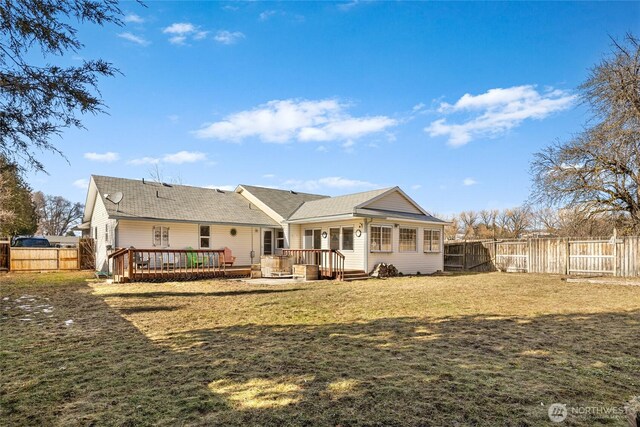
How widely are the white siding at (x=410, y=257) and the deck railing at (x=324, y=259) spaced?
1610mm

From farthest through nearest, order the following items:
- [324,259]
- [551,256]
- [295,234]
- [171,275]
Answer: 1. [295,234]
2. [551,256]
3. [324,259]
4. [171,275]

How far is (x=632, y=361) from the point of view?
455cm

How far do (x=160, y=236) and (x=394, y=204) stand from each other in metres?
11.5

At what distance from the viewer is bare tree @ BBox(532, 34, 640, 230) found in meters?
15.2

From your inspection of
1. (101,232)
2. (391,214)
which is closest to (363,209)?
(391,214)

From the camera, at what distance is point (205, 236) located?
1938cm

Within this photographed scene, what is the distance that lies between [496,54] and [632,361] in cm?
1302

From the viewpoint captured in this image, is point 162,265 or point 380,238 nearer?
point 162,265

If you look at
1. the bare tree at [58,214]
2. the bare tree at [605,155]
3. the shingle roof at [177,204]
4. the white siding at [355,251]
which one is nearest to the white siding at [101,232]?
the shingle roof at [177,204]

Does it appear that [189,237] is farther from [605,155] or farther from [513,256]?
[605,155]

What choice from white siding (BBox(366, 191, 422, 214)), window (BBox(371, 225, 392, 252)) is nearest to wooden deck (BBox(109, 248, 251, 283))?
window (BBox(371, 225, 392, 252))

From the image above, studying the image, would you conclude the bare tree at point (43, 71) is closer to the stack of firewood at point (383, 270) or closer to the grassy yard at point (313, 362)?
the grassy yard at point (313, 362)

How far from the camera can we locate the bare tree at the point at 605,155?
1520 cm

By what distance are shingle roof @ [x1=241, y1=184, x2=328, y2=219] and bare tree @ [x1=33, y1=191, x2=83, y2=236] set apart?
52878 millimetres
